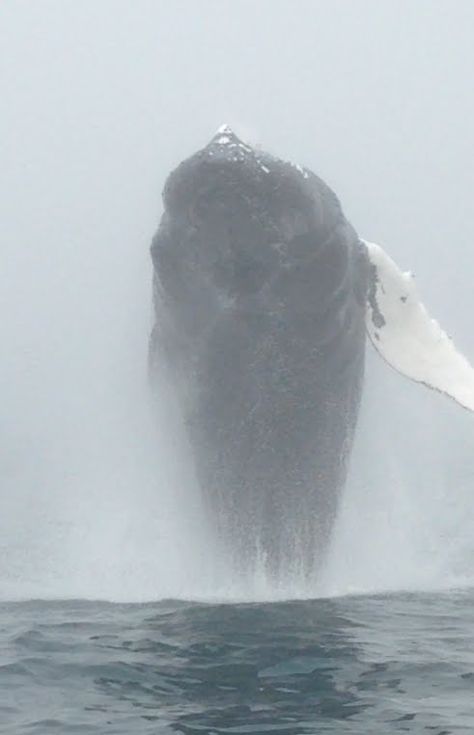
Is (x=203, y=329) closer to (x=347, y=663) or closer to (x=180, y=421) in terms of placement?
(x=180, y=421)

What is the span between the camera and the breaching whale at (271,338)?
16.6m

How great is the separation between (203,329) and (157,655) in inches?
183

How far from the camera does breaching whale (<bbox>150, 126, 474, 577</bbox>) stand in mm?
16609

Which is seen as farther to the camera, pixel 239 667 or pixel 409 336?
pixel 409 336

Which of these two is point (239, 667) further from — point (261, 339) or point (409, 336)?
point (409, 336)

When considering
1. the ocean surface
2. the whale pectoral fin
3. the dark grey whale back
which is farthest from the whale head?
the ocean surface

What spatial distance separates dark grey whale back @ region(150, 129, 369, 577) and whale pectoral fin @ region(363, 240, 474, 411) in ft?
1.87

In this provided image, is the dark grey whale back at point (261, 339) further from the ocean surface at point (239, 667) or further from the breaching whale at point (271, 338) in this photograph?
the ocean surface at point (239, 667)

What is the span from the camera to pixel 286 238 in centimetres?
1678

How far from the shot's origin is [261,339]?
17.2m

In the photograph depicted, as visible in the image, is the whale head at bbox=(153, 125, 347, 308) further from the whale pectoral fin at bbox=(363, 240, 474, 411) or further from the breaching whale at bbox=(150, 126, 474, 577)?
the whale pectoral fin at bbox=(363, 240, 474, 411)

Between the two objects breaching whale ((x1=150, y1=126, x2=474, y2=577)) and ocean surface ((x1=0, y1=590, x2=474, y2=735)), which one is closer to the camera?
ocean surface ((x1=0, y1=590, x2=474, y2=735))

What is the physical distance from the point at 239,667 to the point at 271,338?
16.0ft

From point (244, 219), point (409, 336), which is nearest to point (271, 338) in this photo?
point (244, 219)
